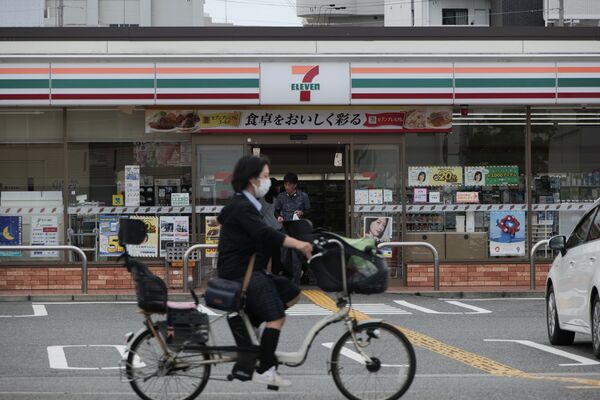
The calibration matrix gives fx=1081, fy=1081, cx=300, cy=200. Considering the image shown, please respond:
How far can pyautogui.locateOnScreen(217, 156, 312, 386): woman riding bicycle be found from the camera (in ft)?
24.1

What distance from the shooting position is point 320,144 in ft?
65.1

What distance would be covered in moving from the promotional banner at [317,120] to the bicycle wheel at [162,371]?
1222cm

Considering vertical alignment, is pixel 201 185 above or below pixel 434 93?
below

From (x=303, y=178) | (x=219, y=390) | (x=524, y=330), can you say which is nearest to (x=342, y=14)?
(x=303, y=178)

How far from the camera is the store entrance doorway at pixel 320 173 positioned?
20094 millimetres

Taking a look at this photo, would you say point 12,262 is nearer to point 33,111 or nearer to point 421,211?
point 33,111

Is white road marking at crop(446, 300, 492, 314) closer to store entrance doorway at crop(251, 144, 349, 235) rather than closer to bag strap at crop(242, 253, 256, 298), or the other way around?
store entrance doorway at crop(251, 144, 349, 235)

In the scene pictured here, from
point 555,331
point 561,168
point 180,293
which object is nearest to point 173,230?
point 180,293

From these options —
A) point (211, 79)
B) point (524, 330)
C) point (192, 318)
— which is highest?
point (211, 79)

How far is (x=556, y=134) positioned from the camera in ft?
66.0

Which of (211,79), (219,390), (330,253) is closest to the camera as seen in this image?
(330,253)

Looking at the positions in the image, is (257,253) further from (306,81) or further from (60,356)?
(306,81)

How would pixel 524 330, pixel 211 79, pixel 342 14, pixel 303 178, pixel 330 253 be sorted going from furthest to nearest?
pixel 342 14, pixel 303 178, pixel 211 79, pixel 524 330, pixel 330 253

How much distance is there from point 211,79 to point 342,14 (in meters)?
43.5
